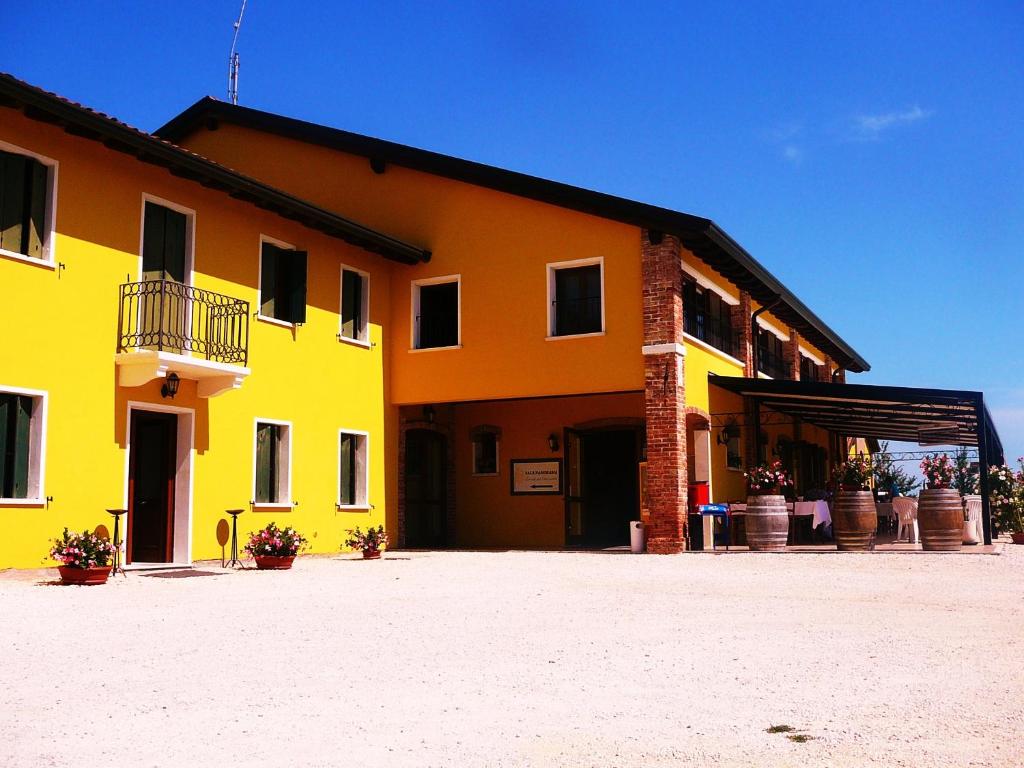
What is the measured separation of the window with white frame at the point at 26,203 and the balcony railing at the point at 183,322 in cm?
124

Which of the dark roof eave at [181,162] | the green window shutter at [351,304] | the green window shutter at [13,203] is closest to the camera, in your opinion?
the dark roof eave at [181,162]

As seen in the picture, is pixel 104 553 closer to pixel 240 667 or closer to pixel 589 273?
pixel 240 667

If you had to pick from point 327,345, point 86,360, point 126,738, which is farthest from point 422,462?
point 126,738

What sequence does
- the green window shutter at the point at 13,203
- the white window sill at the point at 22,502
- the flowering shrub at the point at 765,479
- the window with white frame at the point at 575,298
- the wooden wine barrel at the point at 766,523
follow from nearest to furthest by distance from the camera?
the white window sill at the point at 22,502, the green window shutter at the point at 13,203, the wooden wine barrel at the point at 766,523, the flowering shrub at the point at 765,479, the window with white frame at the point at 575,298

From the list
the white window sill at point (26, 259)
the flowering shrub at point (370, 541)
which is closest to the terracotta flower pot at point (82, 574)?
the white window sill at point (26, 259)

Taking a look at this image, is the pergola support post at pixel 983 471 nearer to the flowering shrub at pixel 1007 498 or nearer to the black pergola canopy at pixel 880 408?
the black pergola canopy at pixel 880 408

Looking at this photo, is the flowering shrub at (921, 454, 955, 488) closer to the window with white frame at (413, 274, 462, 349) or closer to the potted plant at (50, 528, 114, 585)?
the window with white frame at (413, 274, 462, 349)

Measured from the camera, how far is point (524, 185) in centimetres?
1714

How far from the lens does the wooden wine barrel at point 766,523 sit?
15.6 m

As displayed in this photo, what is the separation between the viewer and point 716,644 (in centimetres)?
666

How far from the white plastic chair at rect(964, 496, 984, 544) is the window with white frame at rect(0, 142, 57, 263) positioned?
46.6ft

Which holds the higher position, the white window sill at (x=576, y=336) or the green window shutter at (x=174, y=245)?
the green window shutter at (x=174, y=245)

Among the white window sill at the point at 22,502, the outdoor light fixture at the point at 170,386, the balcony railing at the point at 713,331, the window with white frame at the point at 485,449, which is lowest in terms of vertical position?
the white window sill at the point at 22,502

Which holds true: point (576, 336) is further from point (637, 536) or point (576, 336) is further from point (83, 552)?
point (83, 552)
